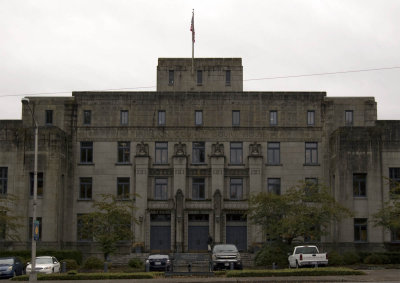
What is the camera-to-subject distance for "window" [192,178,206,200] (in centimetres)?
6588

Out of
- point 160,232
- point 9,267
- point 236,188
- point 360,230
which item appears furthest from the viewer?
point 236,188

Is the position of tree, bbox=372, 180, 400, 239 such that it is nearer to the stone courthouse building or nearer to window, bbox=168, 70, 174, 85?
the stone courthouse building

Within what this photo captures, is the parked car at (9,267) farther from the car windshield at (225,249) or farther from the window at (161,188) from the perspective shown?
the window at (161,188)

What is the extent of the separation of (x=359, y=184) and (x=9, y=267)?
3099 centimetres

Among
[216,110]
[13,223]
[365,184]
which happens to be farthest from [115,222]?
[365,184]

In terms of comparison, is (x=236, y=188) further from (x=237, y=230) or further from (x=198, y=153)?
(x=198, y=153)

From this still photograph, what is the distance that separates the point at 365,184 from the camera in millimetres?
61375

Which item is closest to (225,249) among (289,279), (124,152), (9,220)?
(289,279)

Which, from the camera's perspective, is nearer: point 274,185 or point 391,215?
point 391,215

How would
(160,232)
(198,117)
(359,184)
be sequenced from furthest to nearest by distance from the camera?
(198,117) < (160,232) < (359,184)

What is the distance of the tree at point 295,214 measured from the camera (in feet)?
174

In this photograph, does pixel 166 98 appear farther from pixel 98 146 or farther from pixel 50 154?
pixel 50 154

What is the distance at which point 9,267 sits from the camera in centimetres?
4584

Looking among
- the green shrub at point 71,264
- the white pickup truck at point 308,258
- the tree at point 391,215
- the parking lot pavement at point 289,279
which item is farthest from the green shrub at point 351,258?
the green shrub at point 71,264
